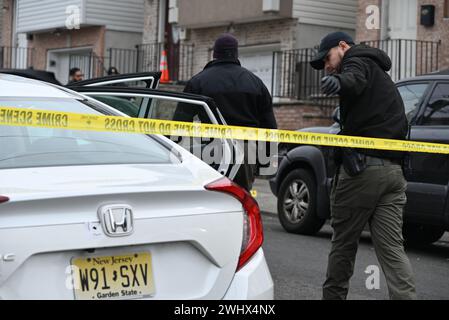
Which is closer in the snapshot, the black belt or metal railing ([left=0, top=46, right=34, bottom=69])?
the black belt

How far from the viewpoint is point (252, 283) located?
13.3 ft

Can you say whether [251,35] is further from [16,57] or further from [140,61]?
[16,57]

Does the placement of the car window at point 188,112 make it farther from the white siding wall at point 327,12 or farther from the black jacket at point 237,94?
the white siding wall at point 327,12

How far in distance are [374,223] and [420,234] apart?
4.41 metres

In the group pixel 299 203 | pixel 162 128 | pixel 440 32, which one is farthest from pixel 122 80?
pixel 440 32

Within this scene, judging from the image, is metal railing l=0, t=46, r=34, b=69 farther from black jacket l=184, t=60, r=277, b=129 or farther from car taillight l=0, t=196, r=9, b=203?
car taillight l=0, t=196, r=9, b=203

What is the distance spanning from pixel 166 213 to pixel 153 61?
21979mm

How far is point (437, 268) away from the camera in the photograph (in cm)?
847

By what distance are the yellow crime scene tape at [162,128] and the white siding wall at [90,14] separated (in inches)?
815

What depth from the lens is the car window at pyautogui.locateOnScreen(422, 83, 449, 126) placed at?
29.0ft

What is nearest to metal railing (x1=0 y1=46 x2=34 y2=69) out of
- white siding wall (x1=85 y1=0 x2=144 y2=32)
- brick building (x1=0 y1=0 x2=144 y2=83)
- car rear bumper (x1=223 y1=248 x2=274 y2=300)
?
brick building (x1=0 y1=0 x2=144 y2=83)

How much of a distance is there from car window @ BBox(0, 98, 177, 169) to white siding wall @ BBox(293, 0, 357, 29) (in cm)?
1660
